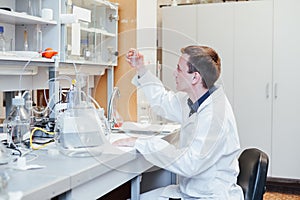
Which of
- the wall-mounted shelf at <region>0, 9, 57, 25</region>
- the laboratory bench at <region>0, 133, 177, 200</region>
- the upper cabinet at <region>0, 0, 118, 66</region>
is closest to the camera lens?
the laboratory bench at <region>0, 133, 177, 200</region>

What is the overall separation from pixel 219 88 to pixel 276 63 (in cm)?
212

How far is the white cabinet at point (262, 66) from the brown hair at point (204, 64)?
1.83 metres

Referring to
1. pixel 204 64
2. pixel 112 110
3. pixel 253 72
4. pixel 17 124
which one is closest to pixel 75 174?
pixel 17 124

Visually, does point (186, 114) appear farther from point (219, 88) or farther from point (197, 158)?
point (197, 158)

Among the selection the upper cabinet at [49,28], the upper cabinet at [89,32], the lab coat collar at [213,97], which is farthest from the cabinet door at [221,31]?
the lab coat collar at [213,97]

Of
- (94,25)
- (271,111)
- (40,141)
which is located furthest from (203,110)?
(271,111)

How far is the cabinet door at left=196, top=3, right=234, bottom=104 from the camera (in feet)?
12.4

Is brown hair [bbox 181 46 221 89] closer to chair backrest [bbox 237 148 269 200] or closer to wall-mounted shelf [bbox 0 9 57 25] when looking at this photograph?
chair backrest [bbox 237 148 269 200]

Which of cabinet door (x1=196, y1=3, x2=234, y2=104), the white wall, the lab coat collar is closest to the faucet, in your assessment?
the white wall

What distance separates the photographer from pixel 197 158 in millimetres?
1505

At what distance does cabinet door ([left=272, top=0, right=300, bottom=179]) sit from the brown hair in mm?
2136

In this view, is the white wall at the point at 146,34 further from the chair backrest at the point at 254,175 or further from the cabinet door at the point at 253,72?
the chair backrest at the point at 254,175

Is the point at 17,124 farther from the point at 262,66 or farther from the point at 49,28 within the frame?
the point at 262,66

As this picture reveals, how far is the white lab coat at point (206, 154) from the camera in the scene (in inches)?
60.1
